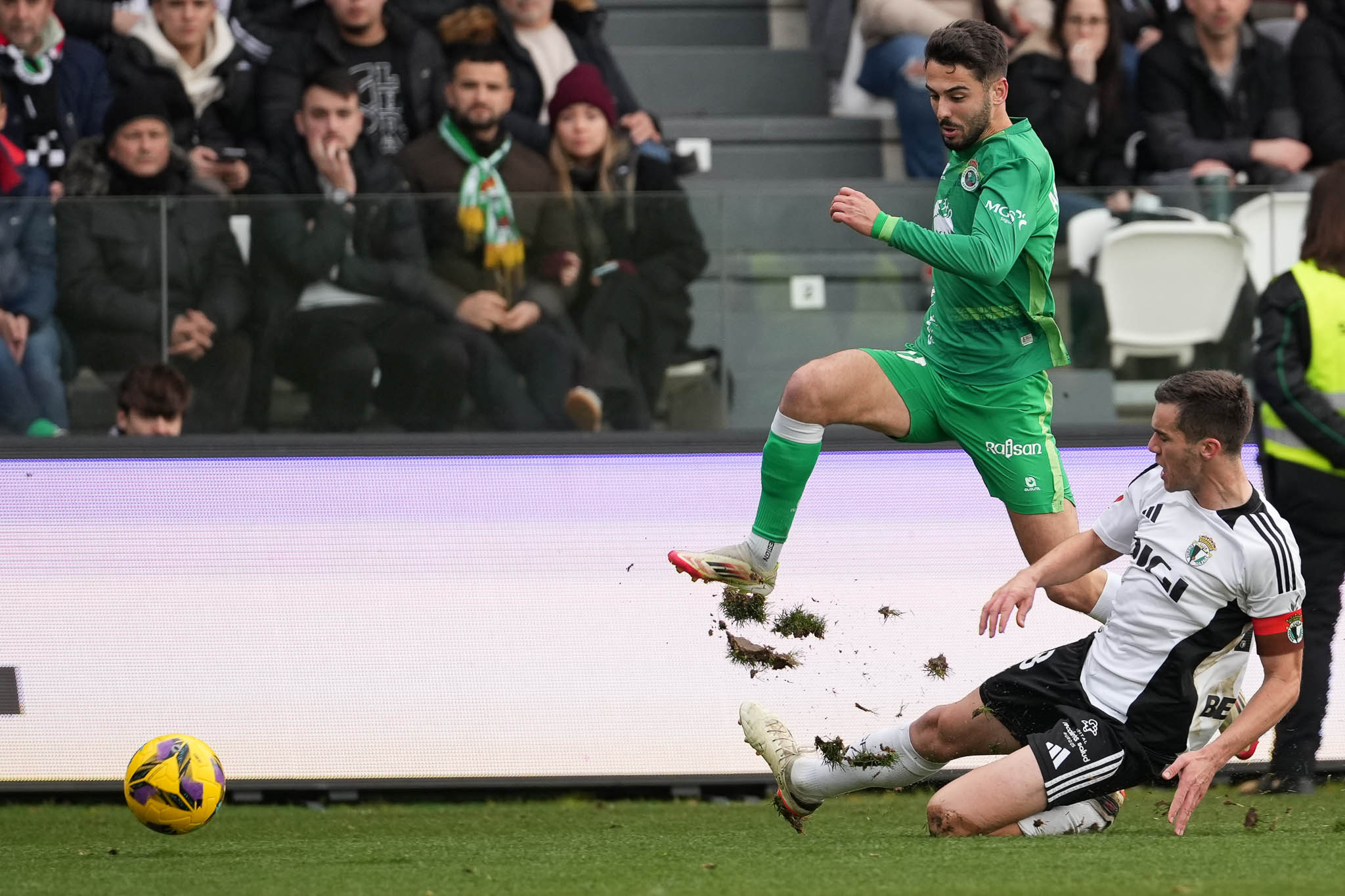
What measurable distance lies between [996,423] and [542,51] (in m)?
4.92

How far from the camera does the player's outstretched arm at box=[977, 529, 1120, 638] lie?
4.76 m

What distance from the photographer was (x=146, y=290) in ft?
24.8

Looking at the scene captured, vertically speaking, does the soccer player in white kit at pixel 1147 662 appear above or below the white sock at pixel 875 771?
above

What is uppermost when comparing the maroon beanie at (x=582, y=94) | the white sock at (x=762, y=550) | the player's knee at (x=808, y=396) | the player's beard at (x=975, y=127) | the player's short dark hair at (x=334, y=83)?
the player's short dark hair at (x=334, y=83)

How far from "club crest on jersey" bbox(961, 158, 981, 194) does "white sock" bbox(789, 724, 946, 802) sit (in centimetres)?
175

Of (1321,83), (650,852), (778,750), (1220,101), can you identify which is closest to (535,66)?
(1220,101)

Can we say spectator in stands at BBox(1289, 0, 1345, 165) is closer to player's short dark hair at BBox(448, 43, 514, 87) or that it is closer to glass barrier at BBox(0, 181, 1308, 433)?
glass barrier at BBox(0, 181, 1308, 433)

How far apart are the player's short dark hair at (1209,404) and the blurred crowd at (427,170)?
9.86 feet

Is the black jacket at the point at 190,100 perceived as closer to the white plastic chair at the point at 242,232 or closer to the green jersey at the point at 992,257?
the white plastic chair at the point at 242,232

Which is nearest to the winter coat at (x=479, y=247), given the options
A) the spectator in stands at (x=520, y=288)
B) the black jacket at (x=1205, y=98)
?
the spectator in stands at (x=520, y=288)

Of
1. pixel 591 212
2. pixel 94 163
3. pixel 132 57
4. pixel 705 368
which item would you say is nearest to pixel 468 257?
pixel 591 212

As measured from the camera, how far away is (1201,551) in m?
4.98

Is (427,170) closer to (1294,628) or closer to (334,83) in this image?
(334,83)

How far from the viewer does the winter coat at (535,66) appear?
29.2 feet
